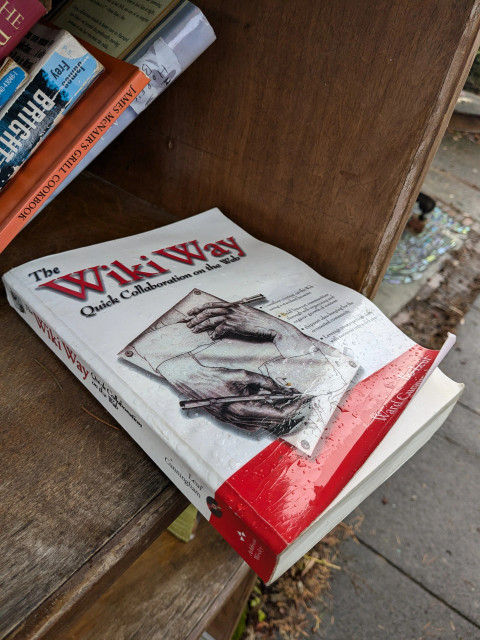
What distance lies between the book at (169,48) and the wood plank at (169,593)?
578mm

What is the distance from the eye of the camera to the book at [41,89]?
0.49 meters

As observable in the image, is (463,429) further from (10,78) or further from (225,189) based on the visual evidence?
(10,78)

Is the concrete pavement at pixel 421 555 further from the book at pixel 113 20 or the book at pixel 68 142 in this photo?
the book at pixel 113 20

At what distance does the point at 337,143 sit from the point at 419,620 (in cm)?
111

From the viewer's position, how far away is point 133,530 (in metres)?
0.40

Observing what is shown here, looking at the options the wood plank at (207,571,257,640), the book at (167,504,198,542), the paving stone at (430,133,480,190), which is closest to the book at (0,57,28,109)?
the book at (167,504,198,542)

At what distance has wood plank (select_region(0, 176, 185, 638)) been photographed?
361 mm

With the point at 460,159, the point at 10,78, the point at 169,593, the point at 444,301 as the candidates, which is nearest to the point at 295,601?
the point at 169,593

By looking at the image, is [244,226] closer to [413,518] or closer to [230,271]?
[230,271]

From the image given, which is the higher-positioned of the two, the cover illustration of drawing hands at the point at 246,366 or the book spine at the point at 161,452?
the cover illustration of drawing hands at the point at 246,366

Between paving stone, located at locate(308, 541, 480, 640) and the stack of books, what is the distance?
3.65 feet

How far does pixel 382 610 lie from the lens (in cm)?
118

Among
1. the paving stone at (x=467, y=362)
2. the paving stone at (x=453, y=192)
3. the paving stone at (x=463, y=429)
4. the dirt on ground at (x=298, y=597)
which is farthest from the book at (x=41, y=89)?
the paving stone at (x=453, y=192)

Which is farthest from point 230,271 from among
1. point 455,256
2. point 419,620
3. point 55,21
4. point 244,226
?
point 455,256
